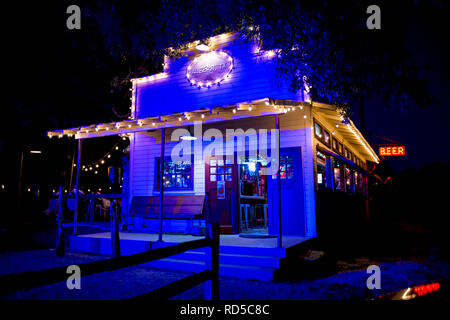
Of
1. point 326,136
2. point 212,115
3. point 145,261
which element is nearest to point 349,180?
point 326,136

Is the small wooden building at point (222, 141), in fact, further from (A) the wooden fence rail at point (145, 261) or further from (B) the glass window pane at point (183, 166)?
(A) the wooden fence rail at point (145, 261)

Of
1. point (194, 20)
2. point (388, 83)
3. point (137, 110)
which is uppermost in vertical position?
point (194, 20)

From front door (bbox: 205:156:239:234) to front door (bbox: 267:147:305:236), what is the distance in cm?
111

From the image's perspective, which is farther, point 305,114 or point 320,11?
point 305,114

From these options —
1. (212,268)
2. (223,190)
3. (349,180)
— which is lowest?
(212,268)

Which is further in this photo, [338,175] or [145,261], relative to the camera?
[338,175]

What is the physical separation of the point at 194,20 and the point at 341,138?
778 cm

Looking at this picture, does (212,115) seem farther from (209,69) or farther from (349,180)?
(349,180)

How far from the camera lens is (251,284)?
203 inches

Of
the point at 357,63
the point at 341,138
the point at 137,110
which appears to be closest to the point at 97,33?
the point at 137,110

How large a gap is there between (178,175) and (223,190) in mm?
1669

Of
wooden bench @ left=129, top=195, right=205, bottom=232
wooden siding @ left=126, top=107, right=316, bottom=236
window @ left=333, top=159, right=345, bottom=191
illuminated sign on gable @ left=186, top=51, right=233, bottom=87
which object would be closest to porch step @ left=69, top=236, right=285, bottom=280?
wooden bench @ left=129, top=195, right=205, bottom=232

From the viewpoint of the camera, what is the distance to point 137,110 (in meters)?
10.6

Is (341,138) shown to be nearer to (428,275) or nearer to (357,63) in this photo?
(357,63)
